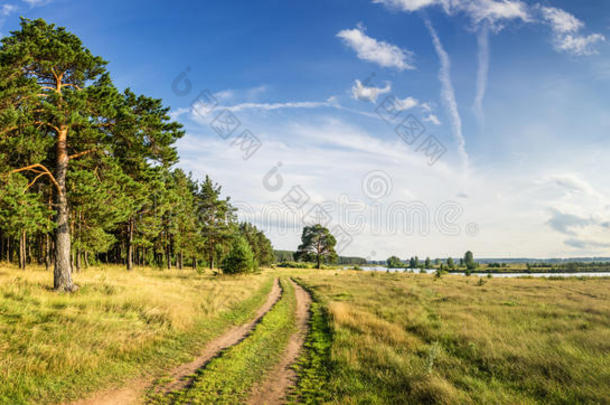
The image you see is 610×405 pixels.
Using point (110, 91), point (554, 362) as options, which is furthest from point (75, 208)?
point (554, 362)

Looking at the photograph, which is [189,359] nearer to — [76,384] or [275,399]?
[76,384]

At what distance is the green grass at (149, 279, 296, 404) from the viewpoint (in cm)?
625

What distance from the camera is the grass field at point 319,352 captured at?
6391 millimetres

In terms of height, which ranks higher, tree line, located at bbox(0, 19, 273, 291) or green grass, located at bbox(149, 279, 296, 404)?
tree line, located at bbox(0, 19, 273, 291)

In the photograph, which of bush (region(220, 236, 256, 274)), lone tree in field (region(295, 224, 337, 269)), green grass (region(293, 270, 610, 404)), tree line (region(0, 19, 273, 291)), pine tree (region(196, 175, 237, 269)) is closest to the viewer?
green grass (region(293, 270, 610, 404))

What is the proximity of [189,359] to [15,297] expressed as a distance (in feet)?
30.0

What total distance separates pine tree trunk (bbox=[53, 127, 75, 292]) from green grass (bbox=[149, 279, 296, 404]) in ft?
35.4

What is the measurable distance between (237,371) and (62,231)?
13.4 meters

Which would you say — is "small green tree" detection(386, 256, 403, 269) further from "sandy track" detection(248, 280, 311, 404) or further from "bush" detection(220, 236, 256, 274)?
"sandy track" detection(248, 280, 311, 404)

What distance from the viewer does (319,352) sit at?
958 centimetres

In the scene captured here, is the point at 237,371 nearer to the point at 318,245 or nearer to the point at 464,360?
the point at 464,360

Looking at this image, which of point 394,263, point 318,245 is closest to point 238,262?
point 318,245

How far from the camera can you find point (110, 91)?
49.8 ft

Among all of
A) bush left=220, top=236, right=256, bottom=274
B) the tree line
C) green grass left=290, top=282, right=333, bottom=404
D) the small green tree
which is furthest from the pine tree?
the small green tree
